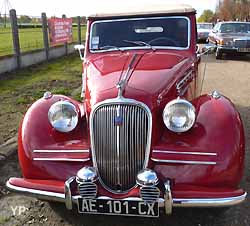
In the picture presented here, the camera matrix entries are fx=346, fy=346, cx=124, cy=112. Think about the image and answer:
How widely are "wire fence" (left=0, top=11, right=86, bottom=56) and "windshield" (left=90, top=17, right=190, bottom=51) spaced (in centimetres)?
677

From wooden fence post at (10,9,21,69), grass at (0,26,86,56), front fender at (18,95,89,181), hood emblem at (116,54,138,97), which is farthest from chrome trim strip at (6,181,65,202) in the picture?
wooden fence post at (10,9,21,69)

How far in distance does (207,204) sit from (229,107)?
103 cm

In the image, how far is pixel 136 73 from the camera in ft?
11.3

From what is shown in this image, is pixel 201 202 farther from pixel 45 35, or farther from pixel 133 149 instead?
pixel 45 35

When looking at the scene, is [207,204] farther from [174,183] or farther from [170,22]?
[170,22]

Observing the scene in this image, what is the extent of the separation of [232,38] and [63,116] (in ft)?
40.2

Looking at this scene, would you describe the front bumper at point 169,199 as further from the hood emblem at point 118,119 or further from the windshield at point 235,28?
the windshield at point 235,28

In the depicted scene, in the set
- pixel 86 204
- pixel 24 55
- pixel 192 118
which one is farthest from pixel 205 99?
pixel 24 55

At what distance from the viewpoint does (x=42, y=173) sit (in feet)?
10.2

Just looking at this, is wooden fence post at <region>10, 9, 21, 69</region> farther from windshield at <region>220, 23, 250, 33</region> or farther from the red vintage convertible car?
windshield at <region>220, 23, 250, 33</region>

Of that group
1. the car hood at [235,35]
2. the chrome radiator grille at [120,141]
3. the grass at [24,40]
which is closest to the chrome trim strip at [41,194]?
the chrome radiator grille at [120,141]

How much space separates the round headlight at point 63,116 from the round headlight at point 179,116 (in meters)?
0.85

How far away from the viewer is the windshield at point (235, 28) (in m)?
15.0

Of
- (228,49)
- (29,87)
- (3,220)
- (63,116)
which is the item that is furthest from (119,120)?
(228,49)
